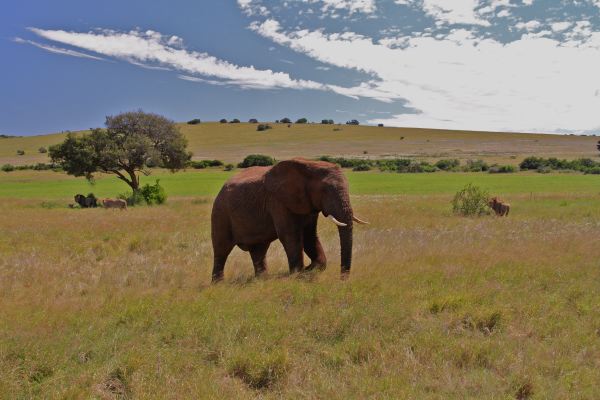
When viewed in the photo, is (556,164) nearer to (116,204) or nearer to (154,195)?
(154,195)

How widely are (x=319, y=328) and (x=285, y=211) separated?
3401mm

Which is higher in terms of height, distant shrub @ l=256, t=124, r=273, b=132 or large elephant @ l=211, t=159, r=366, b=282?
distant shrub @ l=256, t=124, r=273, b=132

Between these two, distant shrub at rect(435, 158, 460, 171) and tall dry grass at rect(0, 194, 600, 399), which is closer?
tall dry grass at rect(0, 194, 600, 399)

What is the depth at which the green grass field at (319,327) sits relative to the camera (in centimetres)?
438

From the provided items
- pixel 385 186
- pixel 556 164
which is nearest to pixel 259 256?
pixel 385 186

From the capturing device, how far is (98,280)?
367 inches

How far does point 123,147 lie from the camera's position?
112ft

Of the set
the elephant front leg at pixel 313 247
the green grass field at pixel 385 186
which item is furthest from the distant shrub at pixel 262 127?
the elephant front leg at pixel 313 247

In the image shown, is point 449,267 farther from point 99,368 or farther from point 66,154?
point 66,154

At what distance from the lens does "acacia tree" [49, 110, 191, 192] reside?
33.9 m

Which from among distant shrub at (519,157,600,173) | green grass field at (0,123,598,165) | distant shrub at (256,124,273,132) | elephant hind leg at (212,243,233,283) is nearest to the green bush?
distant shrub at (519,157,600,173)

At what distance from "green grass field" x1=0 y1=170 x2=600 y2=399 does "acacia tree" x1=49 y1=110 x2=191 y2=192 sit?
24004mm

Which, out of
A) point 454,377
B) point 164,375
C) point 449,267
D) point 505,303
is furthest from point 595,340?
point 164,375

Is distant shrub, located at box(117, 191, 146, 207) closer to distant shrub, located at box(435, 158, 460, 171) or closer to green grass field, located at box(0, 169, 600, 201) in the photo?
green grass field, located at box(0, 169, 600, 201)
